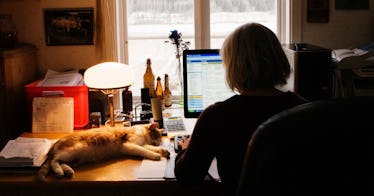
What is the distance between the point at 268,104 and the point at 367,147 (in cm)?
73

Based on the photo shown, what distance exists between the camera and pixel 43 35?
2.67 m

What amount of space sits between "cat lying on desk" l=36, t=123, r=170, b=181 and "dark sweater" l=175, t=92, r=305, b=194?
425mm

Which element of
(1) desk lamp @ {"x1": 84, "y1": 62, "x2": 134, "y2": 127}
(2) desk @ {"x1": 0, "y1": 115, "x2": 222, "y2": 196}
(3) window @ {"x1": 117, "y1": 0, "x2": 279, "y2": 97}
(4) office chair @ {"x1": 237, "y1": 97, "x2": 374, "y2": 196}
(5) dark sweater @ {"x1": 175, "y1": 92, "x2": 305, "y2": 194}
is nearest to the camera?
(4) office chair @ {"x1": 237, "y1": 97, "x2": 374, "y2": 196}

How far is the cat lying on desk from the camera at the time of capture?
176cm

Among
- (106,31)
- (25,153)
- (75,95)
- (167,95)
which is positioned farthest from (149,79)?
(25,153)

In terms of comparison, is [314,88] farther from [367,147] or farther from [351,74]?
[367,147]

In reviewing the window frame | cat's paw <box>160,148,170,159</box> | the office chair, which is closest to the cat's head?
cat's paw <box>160,148,170,159</box>

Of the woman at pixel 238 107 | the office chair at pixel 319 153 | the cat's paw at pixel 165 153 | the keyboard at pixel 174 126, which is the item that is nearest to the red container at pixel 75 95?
the keyboard at pixel 174 126

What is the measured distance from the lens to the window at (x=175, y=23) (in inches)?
111

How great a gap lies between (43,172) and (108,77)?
A: 2.06 feet

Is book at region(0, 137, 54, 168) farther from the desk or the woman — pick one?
the woman

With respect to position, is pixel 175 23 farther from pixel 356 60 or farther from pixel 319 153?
pixel 319 153

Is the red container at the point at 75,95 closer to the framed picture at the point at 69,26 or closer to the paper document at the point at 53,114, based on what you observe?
the paper document at the point at 53,114

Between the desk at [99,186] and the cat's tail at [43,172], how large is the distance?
0.02 meters
